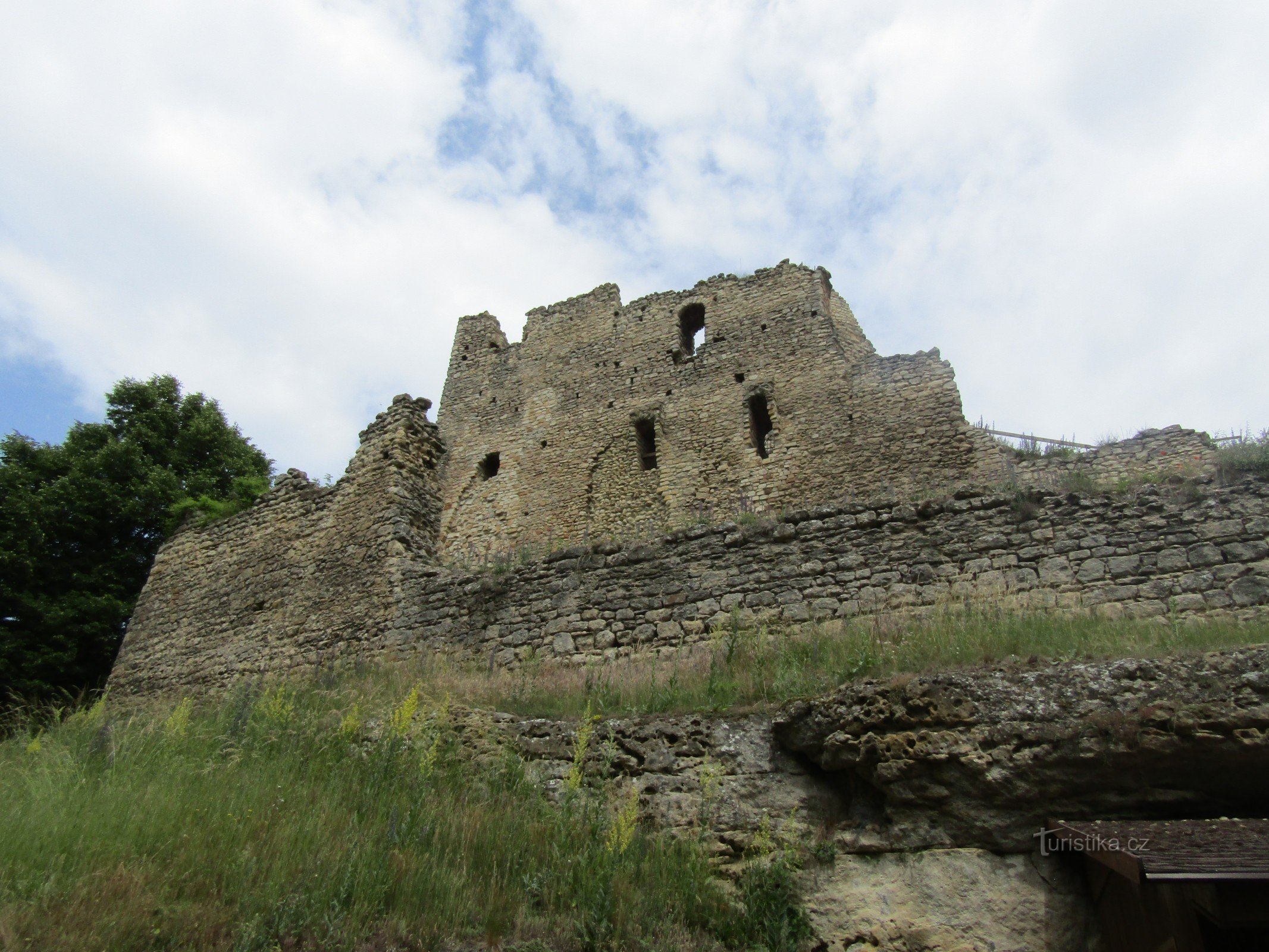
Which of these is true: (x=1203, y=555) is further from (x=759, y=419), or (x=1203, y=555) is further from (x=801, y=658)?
(x=759, y=419)

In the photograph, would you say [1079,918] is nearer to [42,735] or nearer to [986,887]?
[986,887]

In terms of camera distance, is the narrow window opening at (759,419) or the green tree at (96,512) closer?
the narrow window opening at (759,419)

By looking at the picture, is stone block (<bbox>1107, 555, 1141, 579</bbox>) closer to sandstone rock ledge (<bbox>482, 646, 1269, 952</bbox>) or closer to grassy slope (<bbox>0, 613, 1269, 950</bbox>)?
grassy slope (<bbox>0, 613, 1269, 950</bbox>)

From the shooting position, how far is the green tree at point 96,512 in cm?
1647

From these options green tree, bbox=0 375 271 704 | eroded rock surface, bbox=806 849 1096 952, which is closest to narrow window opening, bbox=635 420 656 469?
green tree, bbox=0 375 271 704

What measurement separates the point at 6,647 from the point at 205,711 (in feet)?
34.2

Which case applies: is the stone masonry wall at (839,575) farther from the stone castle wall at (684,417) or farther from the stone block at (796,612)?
the stone castle wall at (684,417)

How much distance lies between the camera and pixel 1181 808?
484 centimetres

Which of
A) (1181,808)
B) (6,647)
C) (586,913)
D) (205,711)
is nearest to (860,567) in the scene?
(1181,808)

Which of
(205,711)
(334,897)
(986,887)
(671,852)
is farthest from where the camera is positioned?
(205,711)

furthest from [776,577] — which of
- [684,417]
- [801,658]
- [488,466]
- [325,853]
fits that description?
[488,466]

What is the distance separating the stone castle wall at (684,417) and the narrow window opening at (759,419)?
1.4 inches

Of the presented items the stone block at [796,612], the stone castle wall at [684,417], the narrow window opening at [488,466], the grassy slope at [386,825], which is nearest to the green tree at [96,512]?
the narrow window opening at [488,466]

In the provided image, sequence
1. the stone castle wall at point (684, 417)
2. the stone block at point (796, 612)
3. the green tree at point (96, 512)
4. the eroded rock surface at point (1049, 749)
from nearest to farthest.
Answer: the eroded rock surface at point (1049, 749) → the stone block at point (796, 612) → the stone castle wall at point (684, 417) → the green tree at point (96, 512)
